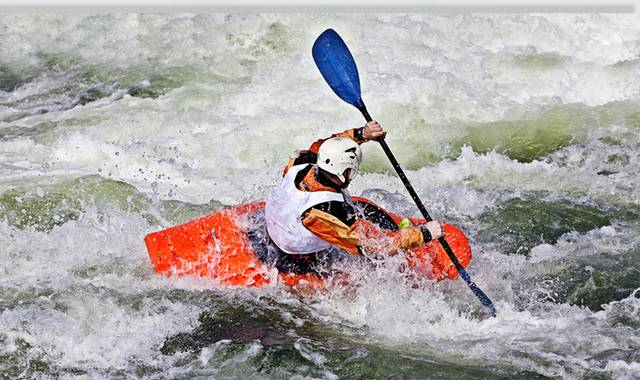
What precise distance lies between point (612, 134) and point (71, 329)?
13.1ft

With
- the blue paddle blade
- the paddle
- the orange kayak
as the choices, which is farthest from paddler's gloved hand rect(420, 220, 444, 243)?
the blue paddle blade

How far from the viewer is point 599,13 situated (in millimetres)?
8336

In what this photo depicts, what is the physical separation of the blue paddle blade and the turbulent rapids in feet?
3.01

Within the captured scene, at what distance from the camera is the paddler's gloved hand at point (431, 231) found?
4.11m

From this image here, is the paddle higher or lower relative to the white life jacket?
higher

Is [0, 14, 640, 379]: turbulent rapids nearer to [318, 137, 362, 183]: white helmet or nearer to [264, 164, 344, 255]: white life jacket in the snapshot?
[264, 164, 344, 255]: white life jacket

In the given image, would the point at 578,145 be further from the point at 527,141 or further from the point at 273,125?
the point at 273,125

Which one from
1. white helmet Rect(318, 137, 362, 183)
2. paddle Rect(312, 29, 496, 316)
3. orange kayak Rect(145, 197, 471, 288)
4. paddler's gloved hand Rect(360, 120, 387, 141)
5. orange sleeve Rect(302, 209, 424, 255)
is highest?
paddle Rect(312, 29, 496, 316)

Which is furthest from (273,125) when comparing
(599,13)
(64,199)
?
(599,13)

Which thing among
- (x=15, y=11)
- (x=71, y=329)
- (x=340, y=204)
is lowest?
(x=71, y=329)

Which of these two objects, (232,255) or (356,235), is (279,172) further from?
(356,235)

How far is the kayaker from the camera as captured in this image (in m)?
4.11

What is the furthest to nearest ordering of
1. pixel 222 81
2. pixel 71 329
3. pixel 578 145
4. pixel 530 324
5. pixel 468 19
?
pixel 468 19 < pixel 222 81 < pixel 578 145 < pixel 530 324 < pixel 71 329

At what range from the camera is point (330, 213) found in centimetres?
412
